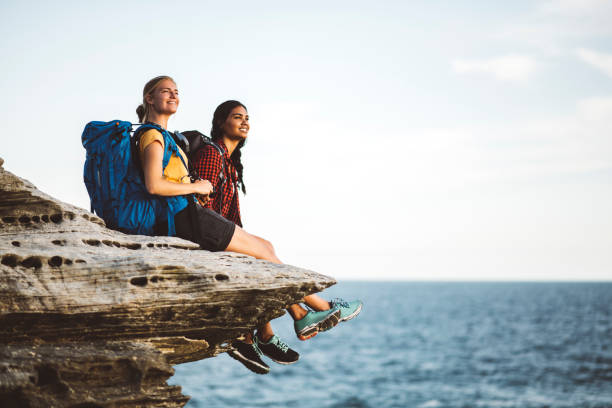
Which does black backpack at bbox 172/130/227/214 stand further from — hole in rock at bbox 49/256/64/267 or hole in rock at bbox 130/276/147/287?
hole in rock at bbox 49/256/64/267

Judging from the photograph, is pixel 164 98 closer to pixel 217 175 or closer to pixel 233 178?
pixel 217 175

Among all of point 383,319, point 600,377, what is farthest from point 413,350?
point 383,319

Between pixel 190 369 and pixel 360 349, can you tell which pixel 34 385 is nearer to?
pixel 190 369

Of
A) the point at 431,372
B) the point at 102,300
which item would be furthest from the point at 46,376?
the point at 431,372

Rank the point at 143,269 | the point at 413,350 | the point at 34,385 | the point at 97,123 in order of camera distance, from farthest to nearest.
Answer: the point at 413,350 → the point at 97,123 → the point at 143,269 → the point at 34,385

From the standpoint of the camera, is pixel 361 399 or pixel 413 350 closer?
pixel 361 399

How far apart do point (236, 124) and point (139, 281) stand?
9.75 feet

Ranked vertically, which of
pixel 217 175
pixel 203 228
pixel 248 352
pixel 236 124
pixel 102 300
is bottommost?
pixel 248 352

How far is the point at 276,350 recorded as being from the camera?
8.68 m

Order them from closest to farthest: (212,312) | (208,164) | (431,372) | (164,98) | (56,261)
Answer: (56,261) → (212,312) → (164,98) → (208,164) → (431,372)

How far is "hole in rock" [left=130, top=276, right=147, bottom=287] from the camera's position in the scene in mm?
6688

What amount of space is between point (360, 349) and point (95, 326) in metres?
73.0

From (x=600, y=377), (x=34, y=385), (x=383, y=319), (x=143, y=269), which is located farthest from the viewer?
(x=383, y=319)

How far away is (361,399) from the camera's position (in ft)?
152
